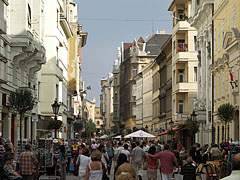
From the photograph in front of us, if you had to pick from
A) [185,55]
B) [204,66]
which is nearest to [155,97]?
[185,55]

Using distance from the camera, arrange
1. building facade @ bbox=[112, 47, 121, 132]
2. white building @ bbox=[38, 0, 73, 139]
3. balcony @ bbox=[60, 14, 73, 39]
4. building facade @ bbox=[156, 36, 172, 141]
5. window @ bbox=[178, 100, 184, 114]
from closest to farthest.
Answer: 1. white building @ bbox=[38, 0, 73, 139]
2. balcony @ bbox=[60, 14, 73, 39]
3. window @ bbox=[178, 100, 184, 114]
4. building facade @ bbox=[156, 36, 172, 141]
5. building facade @ bbox=[112, 47, 121, 132]

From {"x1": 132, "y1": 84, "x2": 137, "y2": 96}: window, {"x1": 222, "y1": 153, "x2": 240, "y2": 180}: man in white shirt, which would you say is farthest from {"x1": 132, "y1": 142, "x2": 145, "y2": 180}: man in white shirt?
{"x1": 132, "y1": 84, "x2": 137, "y2": 96}: window

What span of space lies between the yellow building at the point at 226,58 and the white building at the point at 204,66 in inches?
112

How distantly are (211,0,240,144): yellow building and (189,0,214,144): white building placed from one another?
9.36 feet

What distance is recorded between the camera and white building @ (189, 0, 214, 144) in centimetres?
4753

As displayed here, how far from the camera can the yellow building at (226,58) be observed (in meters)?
35.4

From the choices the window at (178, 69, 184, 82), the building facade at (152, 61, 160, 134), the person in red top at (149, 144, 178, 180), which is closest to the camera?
the person in red top at (149, 144, 178, 180)

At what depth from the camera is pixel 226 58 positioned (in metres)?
38.6

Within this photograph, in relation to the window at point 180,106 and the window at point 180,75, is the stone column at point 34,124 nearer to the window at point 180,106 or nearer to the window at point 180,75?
the window at point 180,75

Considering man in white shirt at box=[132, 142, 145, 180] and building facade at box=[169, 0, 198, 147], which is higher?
building facade at box=[169, 0, 198, 147]

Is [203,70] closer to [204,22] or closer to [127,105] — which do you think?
[204,22]

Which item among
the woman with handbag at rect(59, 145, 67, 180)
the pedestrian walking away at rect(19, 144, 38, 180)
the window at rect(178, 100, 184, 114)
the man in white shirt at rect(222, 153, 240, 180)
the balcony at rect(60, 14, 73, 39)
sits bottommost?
the woman with handbag at rect(59, 145, 67, 180)

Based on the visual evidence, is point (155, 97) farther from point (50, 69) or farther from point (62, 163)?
point (62, 163)

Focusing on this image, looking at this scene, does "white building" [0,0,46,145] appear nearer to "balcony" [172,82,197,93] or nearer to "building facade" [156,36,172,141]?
"balcony" [172,82,197,93]
